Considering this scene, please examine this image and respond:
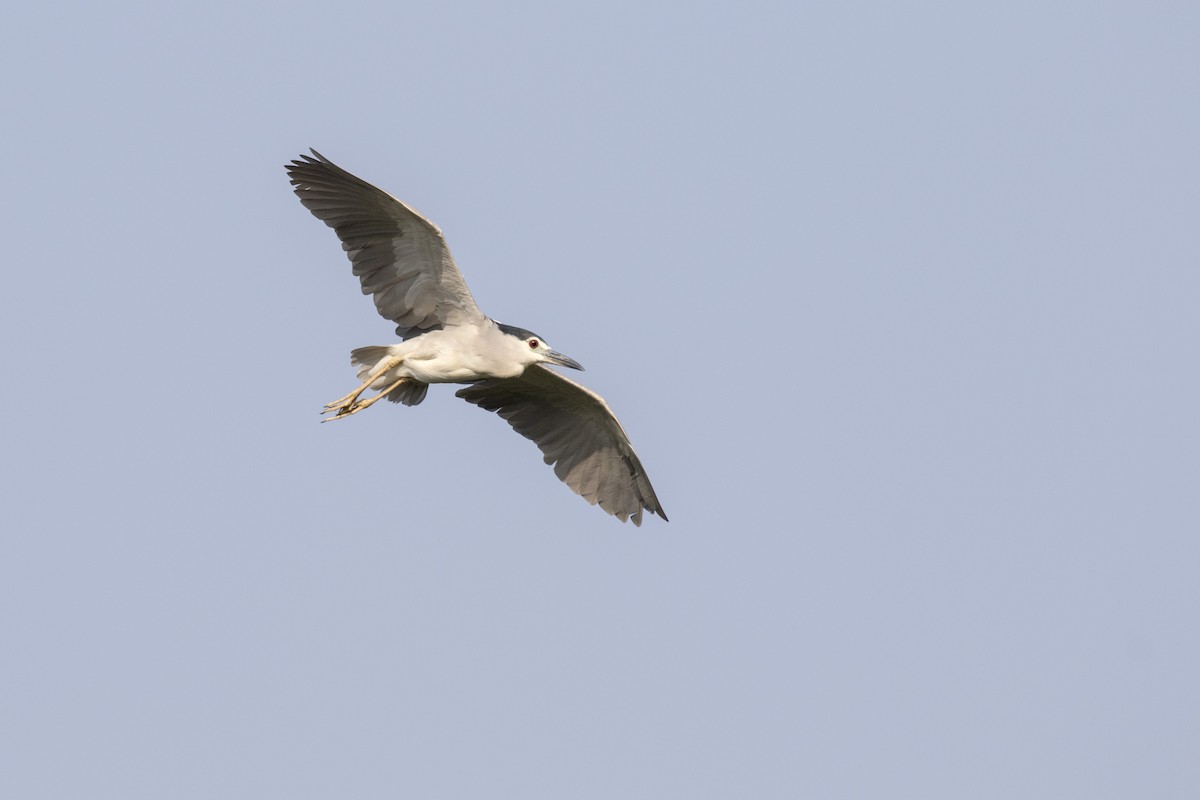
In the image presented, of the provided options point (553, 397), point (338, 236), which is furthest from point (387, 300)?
point (553, 397)

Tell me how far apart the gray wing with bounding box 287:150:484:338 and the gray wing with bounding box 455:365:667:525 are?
1907 mm

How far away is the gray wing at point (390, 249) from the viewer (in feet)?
49.7

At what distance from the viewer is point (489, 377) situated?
15922mm

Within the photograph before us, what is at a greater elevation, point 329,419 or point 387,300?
point 387,300

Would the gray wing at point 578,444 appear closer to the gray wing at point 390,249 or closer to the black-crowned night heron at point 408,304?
the black-crowned night heron at point 408,304

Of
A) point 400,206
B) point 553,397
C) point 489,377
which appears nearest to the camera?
point 400,206

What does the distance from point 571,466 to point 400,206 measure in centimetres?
407

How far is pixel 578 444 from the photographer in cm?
1784

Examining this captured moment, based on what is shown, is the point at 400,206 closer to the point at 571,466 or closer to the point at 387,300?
the point at 387,300

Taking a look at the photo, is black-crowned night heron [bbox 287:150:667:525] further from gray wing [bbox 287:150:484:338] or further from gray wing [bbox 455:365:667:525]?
gray wing [bbox 455:365:667:525]

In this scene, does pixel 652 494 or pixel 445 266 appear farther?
pixel 652 494

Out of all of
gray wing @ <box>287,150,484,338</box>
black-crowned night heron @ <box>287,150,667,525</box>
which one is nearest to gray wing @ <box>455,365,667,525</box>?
black-crowned night heron @ <box>287,150,667,525</box>

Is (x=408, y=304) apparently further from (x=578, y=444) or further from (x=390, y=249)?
(x=578, y=444)

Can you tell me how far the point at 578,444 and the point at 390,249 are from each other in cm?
341
